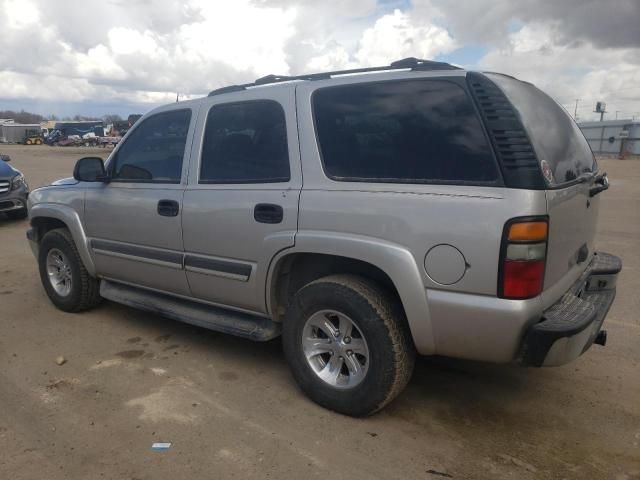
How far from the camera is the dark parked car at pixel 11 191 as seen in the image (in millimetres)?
9758

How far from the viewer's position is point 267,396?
3.40 m

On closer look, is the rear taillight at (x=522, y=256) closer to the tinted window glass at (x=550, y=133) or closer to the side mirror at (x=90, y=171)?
the tinted window glass at (x=550, y=133)

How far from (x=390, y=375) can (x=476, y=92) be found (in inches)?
61.1

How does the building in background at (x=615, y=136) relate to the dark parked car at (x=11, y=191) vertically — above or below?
above

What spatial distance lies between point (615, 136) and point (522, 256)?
46166 millimetres

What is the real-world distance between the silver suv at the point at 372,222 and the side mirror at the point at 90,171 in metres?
0.20

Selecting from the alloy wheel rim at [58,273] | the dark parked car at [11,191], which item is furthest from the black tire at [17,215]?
the alloy wheel rim at [58,273]

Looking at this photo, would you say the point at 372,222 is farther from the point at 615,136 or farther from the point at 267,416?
the point at 615,136

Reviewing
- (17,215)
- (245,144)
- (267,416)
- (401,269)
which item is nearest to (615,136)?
(17,215)

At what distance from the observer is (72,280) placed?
4832 millimetres

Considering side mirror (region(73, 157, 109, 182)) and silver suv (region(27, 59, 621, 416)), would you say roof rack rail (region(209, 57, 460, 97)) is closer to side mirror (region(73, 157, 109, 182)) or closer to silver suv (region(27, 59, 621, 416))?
silver suv (region(27, 59, 621, 416))

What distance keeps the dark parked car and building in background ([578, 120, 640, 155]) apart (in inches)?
1453

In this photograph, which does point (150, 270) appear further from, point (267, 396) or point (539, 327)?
point (539, 327)

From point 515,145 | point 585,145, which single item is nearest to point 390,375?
point 515,145
